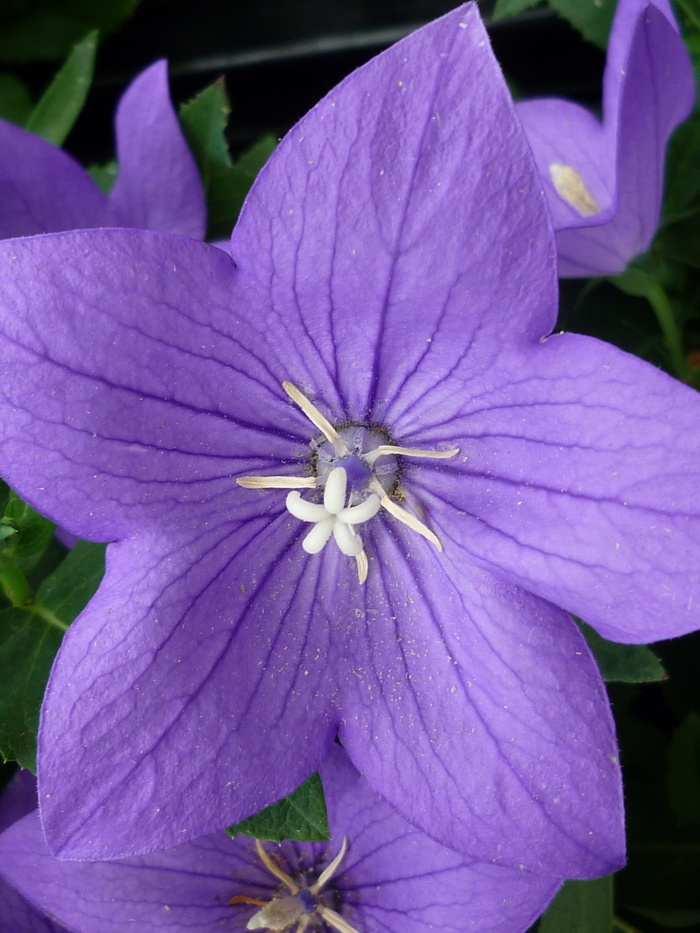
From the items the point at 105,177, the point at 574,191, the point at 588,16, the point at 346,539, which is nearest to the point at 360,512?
the point at 346,539

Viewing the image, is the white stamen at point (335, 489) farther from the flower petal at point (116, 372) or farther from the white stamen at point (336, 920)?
the white stamen at point (336, 920)

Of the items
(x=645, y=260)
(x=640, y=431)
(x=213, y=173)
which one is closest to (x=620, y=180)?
(x=645, y=260)

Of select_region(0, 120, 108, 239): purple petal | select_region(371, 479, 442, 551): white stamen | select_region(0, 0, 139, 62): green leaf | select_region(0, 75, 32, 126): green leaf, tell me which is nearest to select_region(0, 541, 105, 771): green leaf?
select_region(371, 479, 442, 551): white stamen

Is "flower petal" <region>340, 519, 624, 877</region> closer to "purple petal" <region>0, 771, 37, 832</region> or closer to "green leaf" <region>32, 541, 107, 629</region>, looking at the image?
"green leaf" <region>32, 541, 107, 629</region>

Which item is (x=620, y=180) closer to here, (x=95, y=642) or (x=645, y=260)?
(x=645, y=260)

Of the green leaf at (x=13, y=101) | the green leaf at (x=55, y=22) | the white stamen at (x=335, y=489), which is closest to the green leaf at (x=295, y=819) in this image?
the white stamen at (x=335, y=489)
